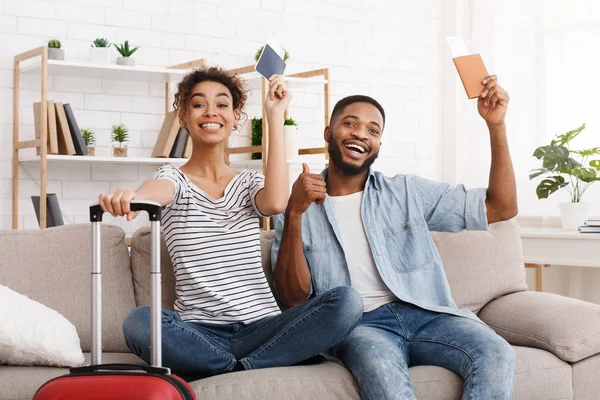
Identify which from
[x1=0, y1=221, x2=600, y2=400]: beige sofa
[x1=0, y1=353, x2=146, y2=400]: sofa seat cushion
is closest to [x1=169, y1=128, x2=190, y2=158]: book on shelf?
[x1=0, y1=221, x2=600, y2=400]: beige sofa

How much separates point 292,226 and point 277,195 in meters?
0.13

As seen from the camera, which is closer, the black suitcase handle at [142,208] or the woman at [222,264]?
the black suitcase handle at [142,208]

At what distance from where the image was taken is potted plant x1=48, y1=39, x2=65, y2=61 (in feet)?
13.0

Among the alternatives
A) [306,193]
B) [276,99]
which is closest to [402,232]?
[306,193]

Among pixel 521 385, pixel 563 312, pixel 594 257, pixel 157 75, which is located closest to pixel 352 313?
pixel 521 385

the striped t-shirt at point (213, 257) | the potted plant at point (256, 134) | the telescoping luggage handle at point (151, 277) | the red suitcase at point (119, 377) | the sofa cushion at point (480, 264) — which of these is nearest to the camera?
the red suitcase at point (119, 377)

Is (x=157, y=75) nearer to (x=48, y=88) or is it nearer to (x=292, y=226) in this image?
(x=48, y=88)

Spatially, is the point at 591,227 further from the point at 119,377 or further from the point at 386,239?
the point at 119,377

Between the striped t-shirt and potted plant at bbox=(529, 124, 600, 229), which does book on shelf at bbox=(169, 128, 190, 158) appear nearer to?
potted plant at bbox=(529, 124, 600, 229)

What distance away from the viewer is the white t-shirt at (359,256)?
2420 mm

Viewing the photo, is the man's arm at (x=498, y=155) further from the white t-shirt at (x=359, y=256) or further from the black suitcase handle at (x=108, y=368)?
the black suitcase handle at (x=108, y=368)

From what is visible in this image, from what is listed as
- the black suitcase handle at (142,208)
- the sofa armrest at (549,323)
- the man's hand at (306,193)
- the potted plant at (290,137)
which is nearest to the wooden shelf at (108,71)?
the potted plant at (290,137)

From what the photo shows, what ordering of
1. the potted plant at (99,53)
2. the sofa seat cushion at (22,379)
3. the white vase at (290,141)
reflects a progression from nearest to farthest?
the sofa seat cushion at (22,379) → the potted plant at (99,53) → the white vase at (290,141)

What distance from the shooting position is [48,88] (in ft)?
13.8
